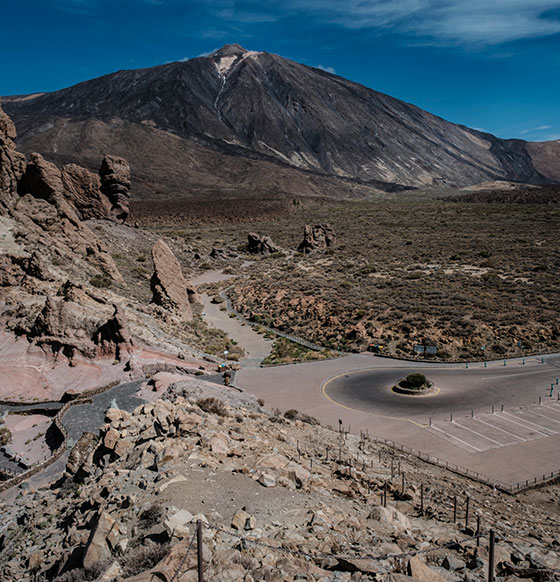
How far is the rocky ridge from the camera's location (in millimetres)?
6316

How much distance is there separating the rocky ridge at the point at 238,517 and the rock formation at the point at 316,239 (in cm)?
5049

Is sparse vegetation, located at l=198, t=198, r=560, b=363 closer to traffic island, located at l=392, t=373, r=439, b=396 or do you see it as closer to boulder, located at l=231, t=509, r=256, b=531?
traffic island, located at l=392, t=373, r=439, b=396

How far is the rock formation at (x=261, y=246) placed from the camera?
6462cm

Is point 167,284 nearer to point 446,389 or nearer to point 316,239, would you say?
point 446,389

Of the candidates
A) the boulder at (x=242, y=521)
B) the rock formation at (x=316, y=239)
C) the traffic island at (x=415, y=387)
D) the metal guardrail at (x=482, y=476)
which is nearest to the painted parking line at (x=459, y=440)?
the metal guardrail at (x=482, y=476)

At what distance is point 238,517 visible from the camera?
7.13 metres

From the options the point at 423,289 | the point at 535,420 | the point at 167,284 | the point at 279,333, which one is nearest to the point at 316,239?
the point at 423,289

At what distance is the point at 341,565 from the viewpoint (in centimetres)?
640

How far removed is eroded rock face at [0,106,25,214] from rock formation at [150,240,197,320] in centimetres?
969

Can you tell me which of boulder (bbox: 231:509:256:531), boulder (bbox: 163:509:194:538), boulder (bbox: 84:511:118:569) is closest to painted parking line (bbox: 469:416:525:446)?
boulder (bbox: 231:509:256:531)

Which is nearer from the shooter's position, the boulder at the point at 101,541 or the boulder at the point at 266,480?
the boulder at the point at 101,541

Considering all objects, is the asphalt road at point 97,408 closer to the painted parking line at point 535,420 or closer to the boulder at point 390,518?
the boulder at point 390,518

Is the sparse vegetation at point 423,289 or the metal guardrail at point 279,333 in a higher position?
the sparse vegetation at point 423,289

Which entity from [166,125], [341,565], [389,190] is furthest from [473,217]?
[166,125]
